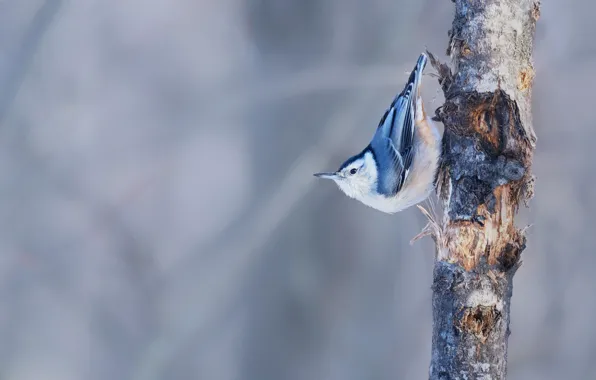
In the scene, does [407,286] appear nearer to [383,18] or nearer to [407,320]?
[407,320]

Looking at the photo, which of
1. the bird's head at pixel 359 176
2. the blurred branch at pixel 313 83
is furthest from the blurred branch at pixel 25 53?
the bird's head at pixel 359 176

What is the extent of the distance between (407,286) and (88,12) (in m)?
2.99

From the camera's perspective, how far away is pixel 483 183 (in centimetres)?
199

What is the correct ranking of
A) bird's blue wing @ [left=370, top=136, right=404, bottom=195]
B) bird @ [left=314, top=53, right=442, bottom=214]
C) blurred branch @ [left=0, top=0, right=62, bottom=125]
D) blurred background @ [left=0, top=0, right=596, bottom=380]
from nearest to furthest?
bird @ [left=314, top=53, right=442, bottom=214] < bird's blue wing @ [left=370, top=136, right=404, bottom=195] < blurred background @ [left=0, top=0, right=596, bottom=380] < blurred branch @ [left=0, top=0, right=62, bottom=125]

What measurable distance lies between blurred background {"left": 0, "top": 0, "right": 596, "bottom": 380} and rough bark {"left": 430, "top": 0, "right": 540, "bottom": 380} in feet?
8.83

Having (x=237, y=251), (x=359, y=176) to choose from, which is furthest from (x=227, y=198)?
(x=359, y=176)

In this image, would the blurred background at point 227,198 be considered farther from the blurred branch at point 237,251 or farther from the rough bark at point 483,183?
the rough bark at point 483,183

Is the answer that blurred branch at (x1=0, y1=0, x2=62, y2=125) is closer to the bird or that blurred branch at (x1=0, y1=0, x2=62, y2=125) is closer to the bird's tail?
the bird

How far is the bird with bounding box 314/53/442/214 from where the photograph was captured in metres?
2.82

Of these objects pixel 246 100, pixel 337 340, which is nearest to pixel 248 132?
pixel 246 100

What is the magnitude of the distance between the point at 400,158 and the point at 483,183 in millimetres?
973

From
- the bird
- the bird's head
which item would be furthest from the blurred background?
the bird

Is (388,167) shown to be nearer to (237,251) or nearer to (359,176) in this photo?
(359,176)

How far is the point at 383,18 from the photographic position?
5.05 meters
